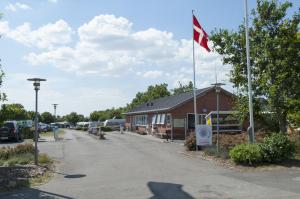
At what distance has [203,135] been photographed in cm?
2259

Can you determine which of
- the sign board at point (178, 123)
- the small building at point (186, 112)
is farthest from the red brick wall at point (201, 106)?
the sign board at point (178, 123)

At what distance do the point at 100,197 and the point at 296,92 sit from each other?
12.3m

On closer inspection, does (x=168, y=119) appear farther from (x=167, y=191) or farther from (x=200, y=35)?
(x=167, y=191)

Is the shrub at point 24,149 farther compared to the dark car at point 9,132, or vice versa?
the dark car at point 9,132

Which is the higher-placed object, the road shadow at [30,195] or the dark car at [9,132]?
the dark car at [9,132]

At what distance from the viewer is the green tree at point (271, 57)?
19797 mm

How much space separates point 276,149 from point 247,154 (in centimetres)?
124

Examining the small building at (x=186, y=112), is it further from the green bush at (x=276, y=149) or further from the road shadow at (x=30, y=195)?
the road shadow at (x=30, y=195)

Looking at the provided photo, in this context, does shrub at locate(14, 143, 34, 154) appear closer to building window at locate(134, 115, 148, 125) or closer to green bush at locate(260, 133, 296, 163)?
green bush at locate(260, 133, 296, 163)

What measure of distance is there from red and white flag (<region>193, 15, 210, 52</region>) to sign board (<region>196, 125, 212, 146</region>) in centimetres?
426

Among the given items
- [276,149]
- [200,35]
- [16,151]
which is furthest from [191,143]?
[16,151]

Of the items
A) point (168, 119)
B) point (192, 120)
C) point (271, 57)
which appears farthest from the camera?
point (168, 119)

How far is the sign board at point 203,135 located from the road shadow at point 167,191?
9.73 m

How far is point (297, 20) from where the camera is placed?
21047mm
